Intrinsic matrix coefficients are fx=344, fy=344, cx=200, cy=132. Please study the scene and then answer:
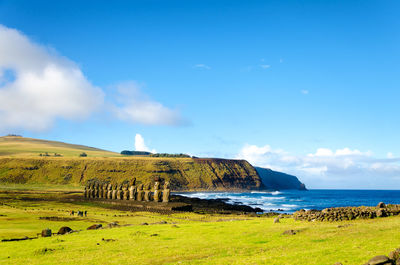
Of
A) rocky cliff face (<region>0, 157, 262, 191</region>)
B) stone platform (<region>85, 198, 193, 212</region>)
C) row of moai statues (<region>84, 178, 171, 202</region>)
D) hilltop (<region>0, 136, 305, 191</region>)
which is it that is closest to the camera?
stone platform (<region>85, 198, 193, 212</region>)

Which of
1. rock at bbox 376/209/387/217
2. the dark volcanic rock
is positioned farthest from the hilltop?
rock at bbox 376/209/387/217

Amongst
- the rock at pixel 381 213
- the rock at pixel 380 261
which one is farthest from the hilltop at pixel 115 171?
the rock at pixel 380 261

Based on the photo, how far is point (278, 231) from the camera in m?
17.3

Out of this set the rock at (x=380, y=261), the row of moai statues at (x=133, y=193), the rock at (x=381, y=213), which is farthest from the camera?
the row of moai statues at (x=133, y=193)

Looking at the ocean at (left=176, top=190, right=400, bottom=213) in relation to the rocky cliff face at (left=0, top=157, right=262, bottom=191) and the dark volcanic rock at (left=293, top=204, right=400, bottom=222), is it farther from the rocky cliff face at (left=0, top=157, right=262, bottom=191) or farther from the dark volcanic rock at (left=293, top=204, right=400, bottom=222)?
the dark volcanic rock at (left=293, top=204, right=400, bottom=222)

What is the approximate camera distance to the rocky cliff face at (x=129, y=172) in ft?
421

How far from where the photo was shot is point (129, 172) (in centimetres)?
14588

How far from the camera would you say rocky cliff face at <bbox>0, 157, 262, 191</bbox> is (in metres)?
128

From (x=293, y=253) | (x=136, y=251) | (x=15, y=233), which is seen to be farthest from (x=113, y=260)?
(x=15, y=233)

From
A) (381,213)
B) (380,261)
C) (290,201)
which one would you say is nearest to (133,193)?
(381,213)

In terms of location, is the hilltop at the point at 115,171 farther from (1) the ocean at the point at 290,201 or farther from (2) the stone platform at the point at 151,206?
(2) the stone platform at the point at 151,206

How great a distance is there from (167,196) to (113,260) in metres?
34.8

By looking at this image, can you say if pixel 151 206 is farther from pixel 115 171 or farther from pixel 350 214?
pixel 115 171

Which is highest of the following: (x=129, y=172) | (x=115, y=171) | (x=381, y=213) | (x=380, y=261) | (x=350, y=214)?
(x=115, y=171)
